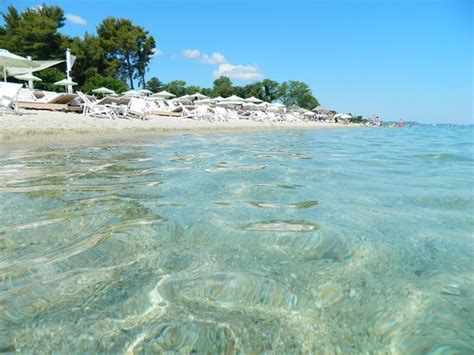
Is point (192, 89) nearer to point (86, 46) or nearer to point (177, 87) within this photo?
point (177, 87)

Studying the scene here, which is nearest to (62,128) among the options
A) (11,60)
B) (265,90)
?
(11,60)

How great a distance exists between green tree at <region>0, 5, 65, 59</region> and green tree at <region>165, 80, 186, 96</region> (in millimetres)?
18500

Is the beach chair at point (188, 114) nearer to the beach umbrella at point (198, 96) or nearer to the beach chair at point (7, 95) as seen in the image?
the beach chair at point (7, 95)

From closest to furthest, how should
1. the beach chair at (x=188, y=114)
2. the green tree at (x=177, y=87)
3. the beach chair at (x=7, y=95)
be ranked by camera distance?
the beach chair at (x=7, y=95) → the beach chair at (x=188, y=114) → the green tree at (x=177, y=87)

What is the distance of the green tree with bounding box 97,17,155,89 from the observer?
39.6 metres

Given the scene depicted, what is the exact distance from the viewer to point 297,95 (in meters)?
74.8

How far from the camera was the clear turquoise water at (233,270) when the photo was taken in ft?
4.16

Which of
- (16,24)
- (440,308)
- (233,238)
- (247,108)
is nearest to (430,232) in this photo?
(440,308)

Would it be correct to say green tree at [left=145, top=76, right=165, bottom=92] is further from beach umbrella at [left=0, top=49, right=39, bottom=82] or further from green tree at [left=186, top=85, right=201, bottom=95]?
beach umbrella at [left=0, top=49, right=39, bottom=82]

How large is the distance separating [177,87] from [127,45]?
14.9 meters

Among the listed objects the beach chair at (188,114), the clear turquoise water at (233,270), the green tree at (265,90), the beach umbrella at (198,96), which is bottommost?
the clear turquoise water at (233,270)

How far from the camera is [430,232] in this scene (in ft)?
7.71

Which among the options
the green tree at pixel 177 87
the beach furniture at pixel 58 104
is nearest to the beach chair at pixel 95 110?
the beach furniture at pixel 58 104

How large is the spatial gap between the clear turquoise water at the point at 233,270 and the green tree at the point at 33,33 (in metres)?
39.8
